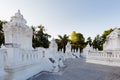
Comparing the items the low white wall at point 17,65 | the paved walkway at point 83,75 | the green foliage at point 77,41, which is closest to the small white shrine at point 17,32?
the low white wall at point 17,65

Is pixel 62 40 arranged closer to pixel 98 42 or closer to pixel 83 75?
pixel 98 42

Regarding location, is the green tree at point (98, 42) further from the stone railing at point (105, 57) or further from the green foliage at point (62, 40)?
the stone railing at point (105, 57)

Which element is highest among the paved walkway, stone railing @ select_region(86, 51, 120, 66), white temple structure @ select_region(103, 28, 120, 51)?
white temple structure @ select_region(103, 28, 120, 51)

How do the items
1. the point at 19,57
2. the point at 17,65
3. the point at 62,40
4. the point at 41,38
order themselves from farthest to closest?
the point at 62,40, the point at 41,38, the point at 19,57, the point at 17,65

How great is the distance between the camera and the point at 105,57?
12742mm

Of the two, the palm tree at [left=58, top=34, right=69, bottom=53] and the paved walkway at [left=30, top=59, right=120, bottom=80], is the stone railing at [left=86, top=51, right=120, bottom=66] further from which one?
the palm tree at [left=58, top=34, right=69, bottom=53]

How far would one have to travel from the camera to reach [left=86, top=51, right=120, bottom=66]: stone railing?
11875 millimetres

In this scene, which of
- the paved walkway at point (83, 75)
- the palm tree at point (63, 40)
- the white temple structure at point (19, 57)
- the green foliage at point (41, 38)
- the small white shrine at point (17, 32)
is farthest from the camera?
the palm tree at point (63, 40)

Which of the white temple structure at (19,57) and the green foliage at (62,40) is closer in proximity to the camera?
the white temple structure at (19,57)

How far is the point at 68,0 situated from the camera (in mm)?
12359

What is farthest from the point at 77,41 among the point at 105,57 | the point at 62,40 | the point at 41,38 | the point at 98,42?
the point at 105,57

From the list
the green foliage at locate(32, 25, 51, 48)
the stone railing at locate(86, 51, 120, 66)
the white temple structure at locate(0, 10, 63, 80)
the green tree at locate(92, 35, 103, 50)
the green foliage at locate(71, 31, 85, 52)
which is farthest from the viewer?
the green foliage at locate(71, 31, 85, 52)

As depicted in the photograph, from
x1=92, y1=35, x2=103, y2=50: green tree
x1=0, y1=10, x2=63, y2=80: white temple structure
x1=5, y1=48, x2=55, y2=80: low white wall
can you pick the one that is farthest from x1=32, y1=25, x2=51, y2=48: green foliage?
x1=5, y1=48, x2=55, y2=80: low white wall

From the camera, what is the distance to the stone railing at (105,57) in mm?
11875
